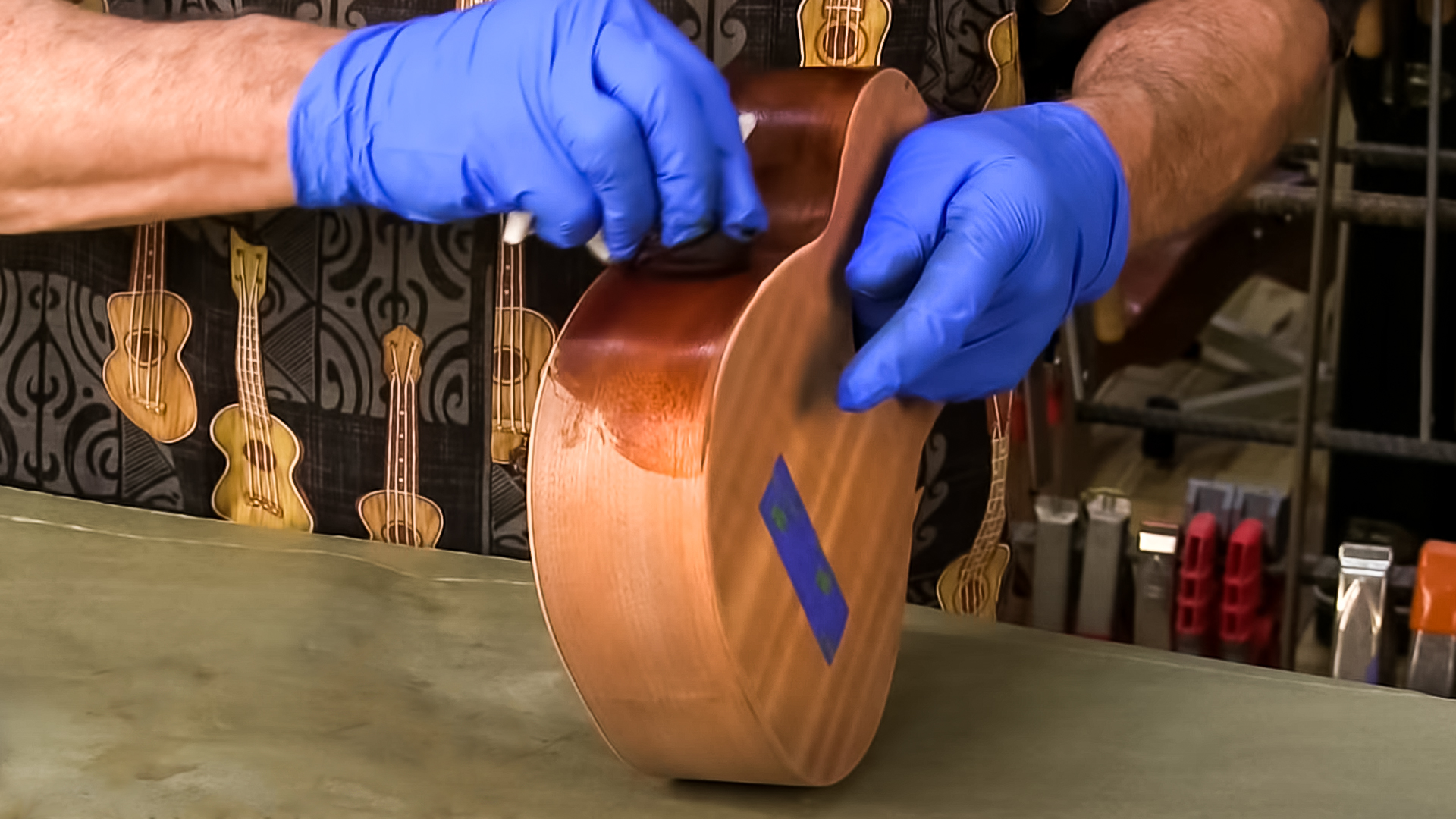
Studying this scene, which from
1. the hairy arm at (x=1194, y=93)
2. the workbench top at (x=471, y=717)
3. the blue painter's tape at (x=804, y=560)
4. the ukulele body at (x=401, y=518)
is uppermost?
the hairy arm at (x=1194, y=93)

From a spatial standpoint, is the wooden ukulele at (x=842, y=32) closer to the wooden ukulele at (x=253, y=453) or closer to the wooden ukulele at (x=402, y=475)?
the wooden ukulele at (x=402, y=475)

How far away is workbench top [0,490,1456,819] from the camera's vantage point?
86 centimetres

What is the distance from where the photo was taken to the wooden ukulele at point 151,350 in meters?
1.21

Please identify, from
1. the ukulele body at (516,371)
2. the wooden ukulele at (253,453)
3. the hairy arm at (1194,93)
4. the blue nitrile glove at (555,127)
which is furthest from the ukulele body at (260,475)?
the hairy arm at (1194,93)

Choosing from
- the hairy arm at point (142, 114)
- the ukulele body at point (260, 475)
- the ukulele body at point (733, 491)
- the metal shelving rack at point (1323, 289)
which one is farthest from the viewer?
the metal shelving rack at point (1323, 289)

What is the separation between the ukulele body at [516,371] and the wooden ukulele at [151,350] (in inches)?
10.4

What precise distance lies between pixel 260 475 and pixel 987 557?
2.00 ft

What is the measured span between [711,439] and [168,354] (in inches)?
26.0

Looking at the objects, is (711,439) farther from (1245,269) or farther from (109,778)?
(1245,269)

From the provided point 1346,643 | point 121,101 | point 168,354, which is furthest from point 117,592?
point 1346,643

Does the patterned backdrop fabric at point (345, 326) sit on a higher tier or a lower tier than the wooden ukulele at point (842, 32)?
lower

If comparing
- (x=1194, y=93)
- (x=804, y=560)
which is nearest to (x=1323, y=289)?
(x=1194, y=93)

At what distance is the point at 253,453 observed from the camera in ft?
4.09

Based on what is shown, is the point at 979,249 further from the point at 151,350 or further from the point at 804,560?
the point at 151,350
